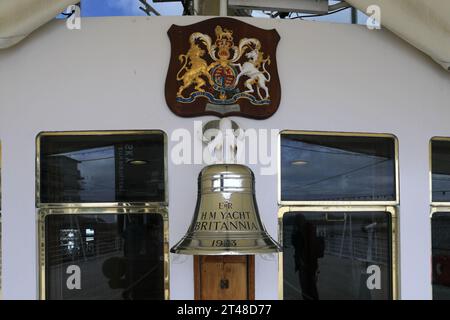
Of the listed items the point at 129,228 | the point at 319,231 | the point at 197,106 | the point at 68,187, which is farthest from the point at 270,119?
the point at 68,187

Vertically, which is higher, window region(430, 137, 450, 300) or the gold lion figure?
the gold lion figure

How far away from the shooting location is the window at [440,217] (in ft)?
11.0

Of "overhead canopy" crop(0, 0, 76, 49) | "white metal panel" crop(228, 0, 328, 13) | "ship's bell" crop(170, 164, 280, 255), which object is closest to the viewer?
"ship's bell" crop(170, 164, 280, 255)

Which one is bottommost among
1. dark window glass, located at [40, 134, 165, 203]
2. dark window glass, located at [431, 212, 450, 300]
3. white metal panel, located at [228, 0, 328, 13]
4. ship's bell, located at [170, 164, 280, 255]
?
dark window glass, located at [431, 212, 450, 300]

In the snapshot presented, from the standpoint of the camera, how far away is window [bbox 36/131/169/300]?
10.3 ft

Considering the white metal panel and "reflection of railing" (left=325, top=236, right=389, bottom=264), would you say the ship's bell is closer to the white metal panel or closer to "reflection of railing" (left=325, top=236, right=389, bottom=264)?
"reflection of railing" (left=325, top=236, right=389, bottom=264)

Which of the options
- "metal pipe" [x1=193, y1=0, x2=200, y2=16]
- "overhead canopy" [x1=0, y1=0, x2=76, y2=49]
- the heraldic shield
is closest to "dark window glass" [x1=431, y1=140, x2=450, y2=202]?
the heraldic shield

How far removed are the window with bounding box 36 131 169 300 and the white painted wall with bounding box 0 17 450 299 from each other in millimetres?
80

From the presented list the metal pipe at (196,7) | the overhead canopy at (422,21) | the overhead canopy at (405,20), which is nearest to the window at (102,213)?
the overhead canopy at (405,20)

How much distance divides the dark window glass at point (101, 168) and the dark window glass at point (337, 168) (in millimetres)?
777

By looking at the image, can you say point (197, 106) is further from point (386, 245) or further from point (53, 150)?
point (386, 245)

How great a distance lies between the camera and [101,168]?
320 cm

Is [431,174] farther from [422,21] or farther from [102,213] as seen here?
[102,213]
